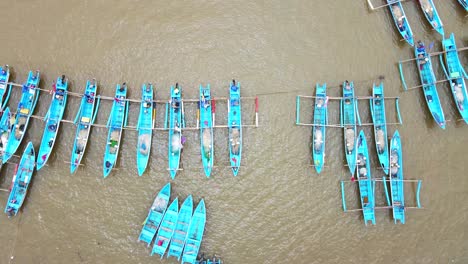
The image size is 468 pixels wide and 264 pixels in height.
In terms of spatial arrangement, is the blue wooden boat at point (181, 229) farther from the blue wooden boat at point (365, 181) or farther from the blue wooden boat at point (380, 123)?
the blue wooden boat at point (380, 123)

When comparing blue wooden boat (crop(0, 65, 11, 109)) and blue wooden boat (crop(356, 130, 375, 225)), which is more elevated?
blue wooden boat (crop(0, 65, 11, 109))

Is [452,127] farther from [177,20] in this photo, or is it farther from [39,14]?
[39,14]

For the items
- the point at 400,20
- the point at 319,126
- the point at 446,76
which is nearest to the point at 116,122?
the point at 319,126

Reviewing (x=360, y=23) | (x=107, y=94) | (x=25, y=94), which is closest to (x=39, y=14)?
(x=25, y=94)

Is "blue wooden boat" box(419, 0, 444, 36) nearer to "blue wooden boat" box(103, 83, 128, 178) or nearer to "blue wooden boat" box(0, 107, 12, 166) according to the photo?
"blue wooden boat" box(103, 83, 128, 178)

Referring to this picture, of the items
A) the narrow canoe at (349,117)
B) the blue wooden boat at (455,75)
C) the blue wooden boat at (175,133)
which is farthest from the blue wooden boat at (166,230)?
the blue wooden boat at (455,75)

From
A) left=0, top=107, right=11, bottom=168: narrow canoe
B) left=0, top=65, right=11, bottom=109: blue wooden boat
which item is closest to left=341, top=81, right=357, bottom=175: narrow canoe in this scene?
left=0, top=107, right=11, bottom=168: narrow canoe

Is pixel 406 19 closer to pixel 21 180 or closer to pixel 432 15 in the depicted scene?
pixel 432 15
